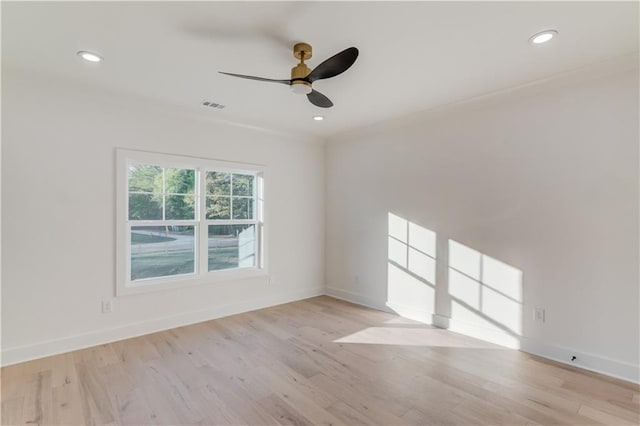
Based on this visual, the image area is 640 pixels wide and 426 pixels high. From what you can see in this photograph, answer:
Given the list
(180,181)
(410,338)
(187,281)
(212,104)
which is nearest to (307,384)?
(410,338)

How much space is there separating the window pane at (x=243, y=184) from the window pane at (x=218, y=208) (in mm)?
203

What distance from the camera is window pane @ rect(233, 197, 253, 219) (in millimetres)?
4469

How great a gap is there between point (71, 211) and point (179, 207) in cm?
107

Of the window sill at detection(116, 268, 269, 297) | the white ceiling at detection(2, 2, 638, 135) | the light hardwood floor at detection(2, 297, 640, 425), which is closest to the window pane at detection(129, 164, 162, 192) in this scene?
the white ceiling at detection(2, 2, 638, 135)

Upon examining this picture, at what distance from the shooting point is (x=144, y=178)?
368cm

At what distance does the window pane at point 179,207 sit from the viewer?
3.85m

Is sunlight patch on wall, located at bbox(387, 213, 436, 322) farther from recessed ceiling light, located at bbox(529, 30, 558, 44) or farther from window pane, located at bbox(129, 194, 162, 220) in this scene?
window pane, located at bbox(129, 194, 162, 220)

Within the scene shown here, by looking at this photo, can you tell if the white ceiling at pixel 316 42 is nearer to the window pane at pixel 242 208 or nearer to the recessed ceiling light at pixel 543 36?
the recessed ceiling light at pixel 543 36

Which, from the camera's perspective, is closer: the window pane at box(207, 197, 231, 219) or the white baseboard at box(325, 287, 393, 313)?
the window pane at box(207, 197, 231, 219)

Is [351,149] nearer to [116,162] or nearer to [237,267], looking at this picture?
[237,267]

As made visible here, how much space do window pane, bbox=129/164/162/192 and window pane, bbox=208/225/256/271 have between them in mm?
846

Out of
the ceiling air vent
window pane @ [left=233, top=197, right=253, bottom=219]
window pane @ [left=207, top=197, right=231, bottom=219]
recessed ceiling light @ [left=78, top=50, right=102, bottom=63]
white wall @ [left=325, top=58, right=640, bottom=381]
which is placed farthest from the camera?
window pane @ [left=233, top=197, right=253, bottom=219]

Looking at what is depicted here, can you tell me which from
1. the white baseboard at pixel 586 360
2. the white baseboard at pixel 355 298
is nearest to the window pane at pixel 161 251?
the white baseboard at pixel 355 298

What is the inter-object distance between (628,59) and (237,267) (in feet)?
15.1
